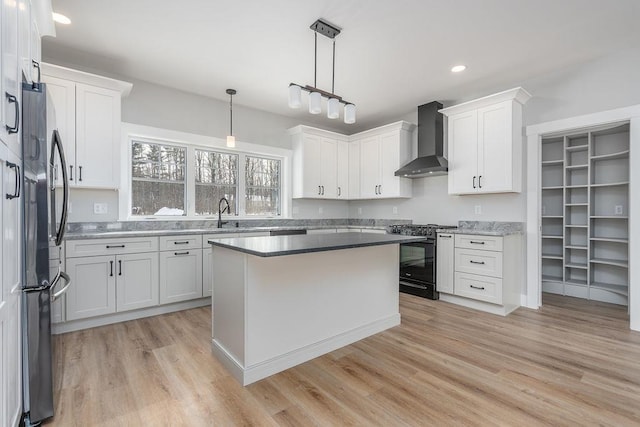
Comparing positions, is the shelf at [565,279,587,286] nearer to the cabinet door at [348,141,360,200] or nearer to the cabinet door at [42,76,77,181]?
the cabinet door at [348,141,360,200]

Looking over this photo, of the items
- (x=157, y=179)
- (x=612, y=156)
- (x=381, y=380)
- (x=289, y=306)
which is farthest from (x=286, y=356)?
(x=612, y=156)

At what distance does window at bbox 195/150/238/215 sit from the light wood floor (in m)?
1.83

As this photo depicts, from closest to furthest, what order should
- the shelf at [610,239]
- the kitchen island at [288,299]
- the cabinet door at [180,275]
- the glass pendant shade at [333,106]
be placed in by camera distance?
the kitchen island at [288,299] < the glass pendant shade at [333,106] < the cabinet door at [180,275] < the shelf at [610,239]

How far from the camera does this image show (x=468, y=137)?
4000 millimetres

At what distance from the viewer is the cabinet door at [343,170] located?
5473 mm

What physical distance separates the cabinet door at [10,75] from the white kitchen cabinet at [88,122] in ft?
6.17

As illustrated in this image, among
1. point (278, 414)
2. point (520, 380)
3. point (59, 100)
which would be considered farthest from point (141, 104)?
point (520, 380)

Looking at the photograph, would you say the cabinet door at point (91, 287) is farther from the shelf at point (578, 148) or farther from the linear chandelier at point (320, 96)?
the shelf at point (578, 148)

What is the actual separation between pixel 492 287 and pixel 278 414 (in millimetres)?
2819

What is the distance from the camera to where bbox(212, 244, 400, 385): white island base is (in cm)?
211

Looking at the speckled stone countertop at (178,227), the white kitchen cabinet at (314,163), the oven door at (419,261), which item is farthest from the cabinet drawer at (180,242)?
the oven door at (419,261)

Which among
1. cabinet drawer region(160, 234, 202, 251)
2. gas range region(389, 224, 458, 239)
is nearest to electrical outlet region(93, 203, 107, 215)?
cabinet drawer region(160, 234, 202, 251)

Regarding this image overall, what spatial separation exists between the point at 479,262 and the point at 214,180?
11.9 feet

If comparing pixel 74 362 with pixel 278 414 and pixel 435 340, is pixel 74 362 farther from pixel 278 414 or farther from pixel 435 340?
pixel 435 340
